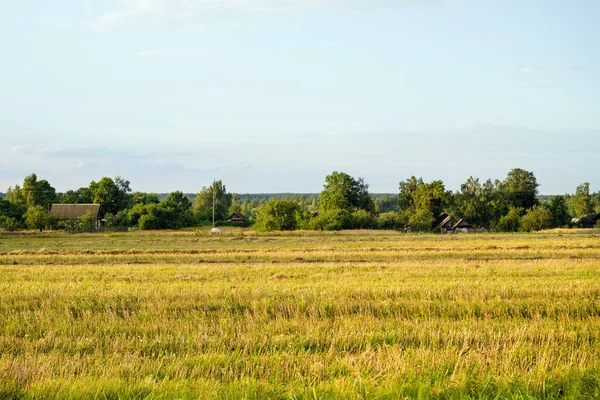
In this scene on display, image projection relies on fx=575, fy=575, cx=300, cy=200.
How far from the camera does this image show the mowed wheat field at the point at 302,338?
7.60 metres

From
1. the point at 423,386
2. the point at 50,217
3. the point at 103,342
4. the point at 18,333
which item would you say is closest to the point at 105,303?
the point at 18,333

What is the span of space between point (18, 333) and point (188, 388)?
238 inches

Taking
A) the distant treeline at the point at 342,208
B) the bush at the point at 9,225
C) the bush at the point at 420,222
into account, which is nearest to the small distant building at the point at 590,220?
the distant treeline at the point at 342,208

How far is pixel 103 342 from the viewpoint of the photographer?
10.9m

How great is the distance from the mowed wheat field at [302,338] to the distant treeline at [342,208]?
74075 millimetres

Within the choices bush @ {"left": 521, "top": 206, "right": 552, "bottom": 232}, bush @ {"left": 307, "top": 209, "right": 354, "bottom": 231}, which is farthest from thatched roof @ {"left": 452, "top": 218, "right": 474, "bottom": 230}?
bush @ {"left": 307, "top": 209, "right": 354, "bottom": 231}

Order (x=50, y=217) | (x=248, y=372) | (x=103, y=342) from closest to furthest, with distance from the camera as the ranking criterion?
(x=248, y=372) → (x=103, y=342) → (x=50, y=217)

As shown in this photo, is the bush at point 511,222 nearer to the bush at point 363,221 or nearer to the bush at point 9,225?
the bush at point 363,221

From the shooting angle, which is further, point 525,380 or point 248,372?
point 248,372

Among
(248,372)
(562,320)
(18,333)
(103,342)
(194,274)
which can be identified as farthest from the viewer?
(194,274)

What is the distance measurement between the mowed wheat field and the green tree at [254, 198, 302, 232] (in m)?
71.2

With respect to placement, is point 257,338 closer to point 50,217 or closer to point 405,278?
point 405,278

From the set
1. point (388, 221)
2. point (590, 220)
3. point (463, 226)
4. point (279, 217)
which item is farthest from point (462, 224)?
point (279, 217)

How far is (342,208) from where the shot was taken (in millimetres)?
112688
